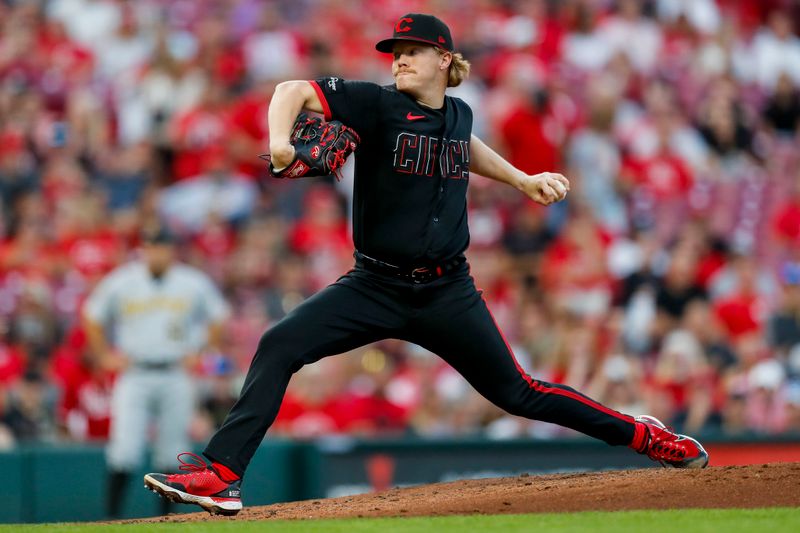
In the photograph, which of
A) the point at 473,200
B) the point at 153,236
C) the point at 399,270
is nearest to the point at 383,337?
the point at 399,270

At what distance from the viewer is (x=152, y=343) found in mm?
10289

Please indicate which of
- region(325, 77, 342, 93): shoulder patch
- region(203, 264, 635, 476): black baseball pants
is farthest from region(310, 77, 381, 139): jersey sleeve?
region(203, 264, 635, 476): black baseball pants

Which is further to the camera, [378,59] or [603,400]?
[378,59]

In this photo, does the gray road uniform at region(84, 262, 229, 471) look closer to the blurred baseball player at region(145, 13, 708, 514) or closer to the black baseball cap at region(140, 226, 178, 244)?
the black baseball cap at region(140, 226, 178, 244)

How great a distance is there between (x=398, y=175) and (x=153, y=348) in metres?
4.75

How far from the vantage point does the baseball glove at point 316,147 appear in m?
5.57

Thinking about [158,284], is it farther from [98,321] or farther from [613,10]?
[613,10]

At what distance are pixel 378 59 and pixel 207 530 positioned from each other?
9593 millimetres

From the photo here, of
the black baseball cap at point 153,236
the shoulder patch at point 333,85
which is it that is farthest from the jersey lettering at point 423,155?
the black baseball cap at point 153,236

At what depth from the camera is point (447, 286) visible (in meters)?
6.18

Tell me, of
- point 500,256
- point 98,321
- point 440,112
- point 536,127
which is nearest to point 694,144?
point 536,127

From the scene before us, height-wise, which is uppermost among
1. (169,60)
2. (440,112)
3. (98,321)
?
(169,60)

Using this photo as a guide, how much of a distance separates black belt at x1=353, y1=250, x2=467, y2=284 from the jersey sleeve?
0.57 metres

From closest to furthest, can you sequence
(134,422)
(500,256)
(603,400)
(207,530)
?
1. (207,530)
2. (134,422)
3. (603,400)
4. (500,256)
